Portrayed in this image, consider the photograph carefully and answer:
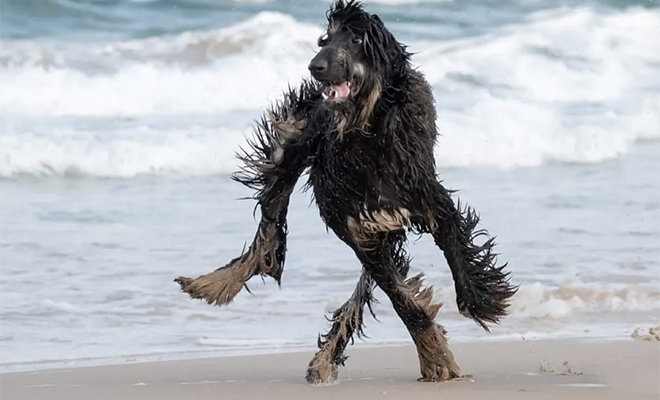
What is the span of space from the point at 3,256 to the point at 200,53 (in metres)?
6.60

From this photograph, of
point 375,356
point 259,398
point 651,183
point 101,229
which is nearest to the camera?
point 259,398

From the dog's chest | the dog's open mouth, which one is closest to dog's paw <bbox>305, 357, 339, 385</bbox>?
the dog's chest

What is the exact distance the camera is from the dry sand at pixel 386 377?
16.7 ft

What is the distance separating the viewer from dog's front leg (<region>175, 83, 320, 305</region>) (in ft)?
17.3

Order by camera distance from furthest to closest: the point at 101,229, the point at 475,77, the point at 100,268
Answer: the point at 475,77 < the point at 101,229 < the point at 100,268

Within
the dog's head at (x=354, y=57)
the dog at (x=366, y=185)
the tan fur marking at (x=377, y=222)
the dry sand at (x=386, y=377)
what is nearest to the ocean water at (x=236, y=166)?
the dry sand at (x=386, y=377)

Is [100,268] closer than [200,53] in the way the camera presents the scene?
Yes

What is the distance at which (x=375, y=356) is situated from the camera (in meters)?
5.97

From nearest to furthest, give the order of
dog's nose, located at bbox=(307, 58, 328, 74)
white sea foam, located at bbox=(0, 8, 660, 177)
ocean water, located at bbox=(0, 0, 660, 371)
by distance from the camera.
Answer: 1. dog's nose, located at bbox=(307, 58, 328, 74)
2. ocean water, located at bbox=(0, 0, 660, 371)
3. white sea foam, located at bbox=(0, 8, 660, 177)

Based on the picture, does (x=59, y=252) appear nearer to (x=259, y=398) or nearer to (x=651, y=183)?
(x=259, y=398)

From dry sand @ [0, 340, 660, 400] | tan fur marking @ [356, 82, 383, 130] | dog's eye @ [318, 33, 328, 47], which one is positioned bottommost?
dry sand @ [0, 340, 660, 400]

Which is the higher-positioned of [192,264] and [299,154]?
[299,154]

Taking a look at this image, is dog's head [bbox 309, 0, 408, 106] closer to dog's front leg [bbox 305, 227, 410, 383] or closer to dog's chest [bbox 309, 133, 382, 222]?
dog's chest [bbox 309, 133, 382, 222]

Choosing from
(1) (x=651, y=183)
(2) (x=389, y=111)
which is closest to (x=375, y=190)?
(2) (x=389, y=111)
